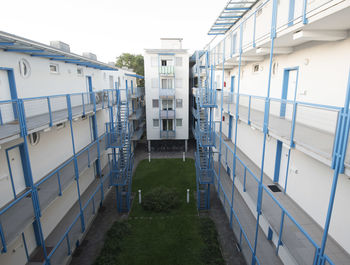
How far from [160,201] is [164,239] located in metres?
2.63

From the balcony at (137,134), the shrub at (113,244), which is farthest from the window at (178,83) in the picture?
the shrub at (113,244)

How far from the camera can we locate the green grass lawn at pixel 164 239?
29.9 ft

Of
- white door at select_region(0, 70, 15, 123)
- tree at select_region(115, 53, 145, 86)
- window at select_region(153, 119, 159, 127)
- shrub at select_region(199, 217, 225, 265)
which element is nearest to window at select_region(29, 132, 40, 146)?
white door at select_region(0, 70, 15, 123)

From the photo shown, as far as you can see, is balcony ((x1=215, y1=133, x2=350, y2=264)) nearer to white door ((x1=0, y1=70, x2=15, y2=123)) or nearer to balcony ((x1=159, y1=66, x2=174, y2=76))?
white door ((x1=0, y1=70, x2=15, y2=123))

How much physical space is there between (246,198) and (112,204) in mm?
7691

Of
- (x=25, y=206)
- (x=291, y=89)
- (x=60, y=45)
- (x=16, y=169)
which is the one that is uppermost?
(x=60, y=45)

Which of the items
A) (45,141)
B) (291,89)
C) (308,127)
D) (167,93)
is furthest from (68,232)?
(167,93)

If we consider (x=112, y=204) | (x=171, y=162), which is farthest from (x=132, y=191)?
(x=171, y=162)

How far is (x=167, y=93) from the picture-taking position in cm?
2189

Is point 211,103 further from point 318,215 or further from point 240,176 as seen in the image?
point 318,215

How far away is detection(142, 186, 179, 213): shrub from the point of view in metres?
12.5

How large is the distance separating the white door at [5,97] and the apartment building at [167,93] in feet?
49.2

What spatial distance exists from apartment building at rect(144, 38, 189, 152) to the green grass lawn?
954 cm

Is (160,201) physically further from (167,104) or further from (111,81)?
(111,81)
